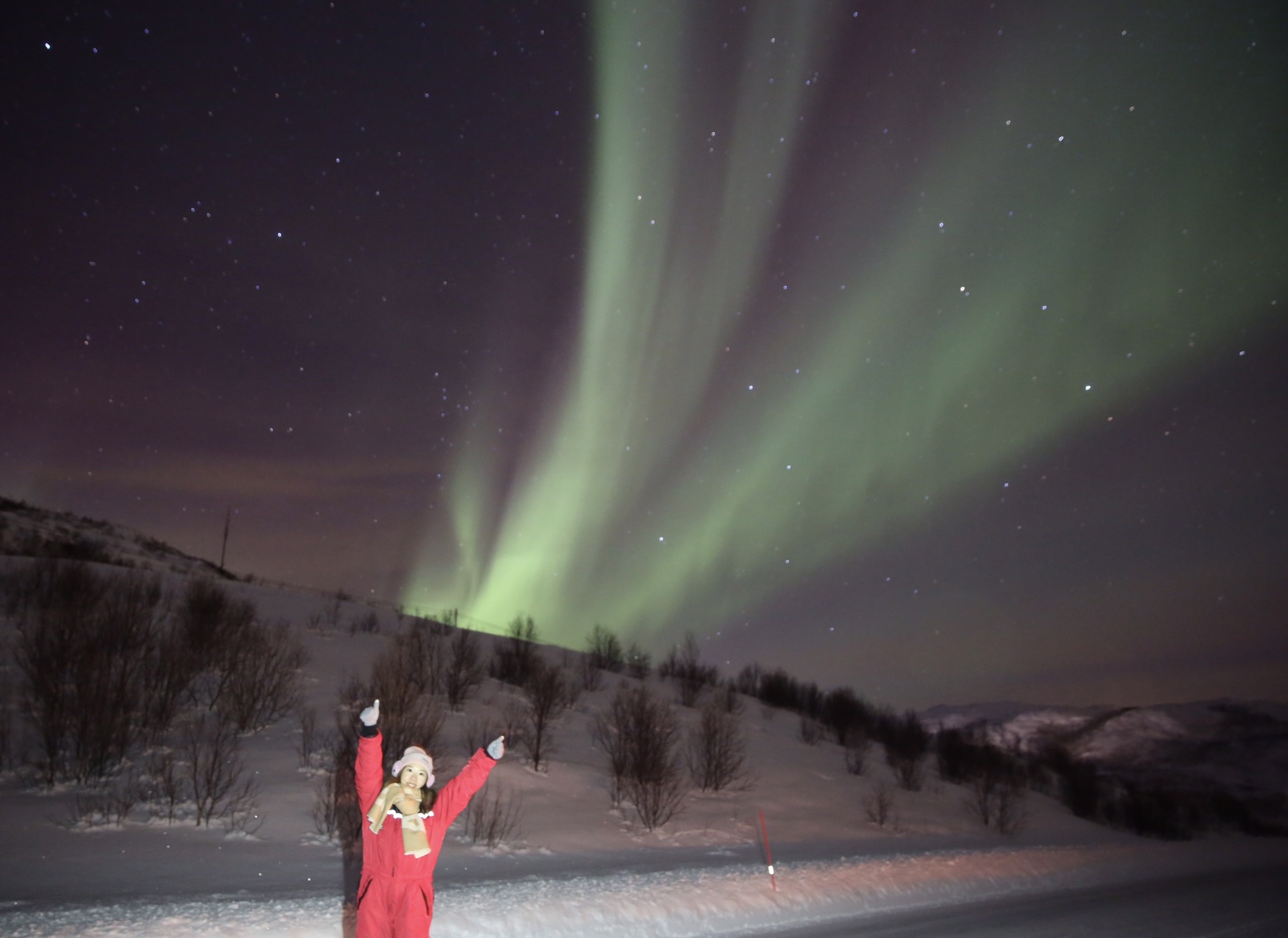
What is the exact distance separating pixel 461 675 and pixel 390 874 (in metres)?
18.3

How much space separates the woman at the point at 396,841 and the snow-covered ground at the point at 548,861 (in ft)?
10.6

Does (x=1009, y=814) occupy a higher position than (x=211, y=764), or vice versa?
(x=211, y=764)

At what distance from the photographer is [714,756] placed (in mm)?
21562

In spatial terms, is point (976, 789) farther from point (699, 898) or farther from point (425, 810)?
point (425, 810)

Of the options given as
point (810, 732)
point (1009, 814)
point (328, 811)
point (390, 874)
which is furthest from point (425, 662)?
point (1009, 814)

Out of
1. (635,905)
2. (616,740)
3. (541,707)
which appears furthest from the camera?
(616,740)

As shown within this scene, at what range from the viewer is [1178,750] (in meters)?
127

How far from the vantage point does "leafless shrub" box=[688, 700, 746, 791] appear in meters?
21.3

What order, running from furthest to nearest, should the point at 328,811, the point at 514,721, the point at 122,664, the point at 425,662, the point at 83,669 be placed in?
1. the point at 425,662
2. the point at 514,721
3. the point at 122,664
4. the point at 83,669
5. the point at 328,811

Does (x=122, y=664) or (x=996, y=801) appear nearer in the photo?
(x=122, y=664)

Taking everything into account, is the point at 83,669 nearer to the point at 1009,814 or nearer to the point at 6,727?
the point at 6,727

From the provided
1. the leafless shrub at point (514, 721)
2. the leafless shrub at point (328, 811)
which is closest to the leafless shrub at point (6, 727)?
the leafless shrub at point (328, 811)

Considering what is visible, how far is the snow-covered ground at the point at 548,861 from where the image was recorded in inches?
333

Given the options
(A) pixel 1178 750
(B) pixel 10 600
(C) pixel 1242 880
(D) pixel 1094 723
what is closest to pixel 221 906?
(B) pixel 10 600
